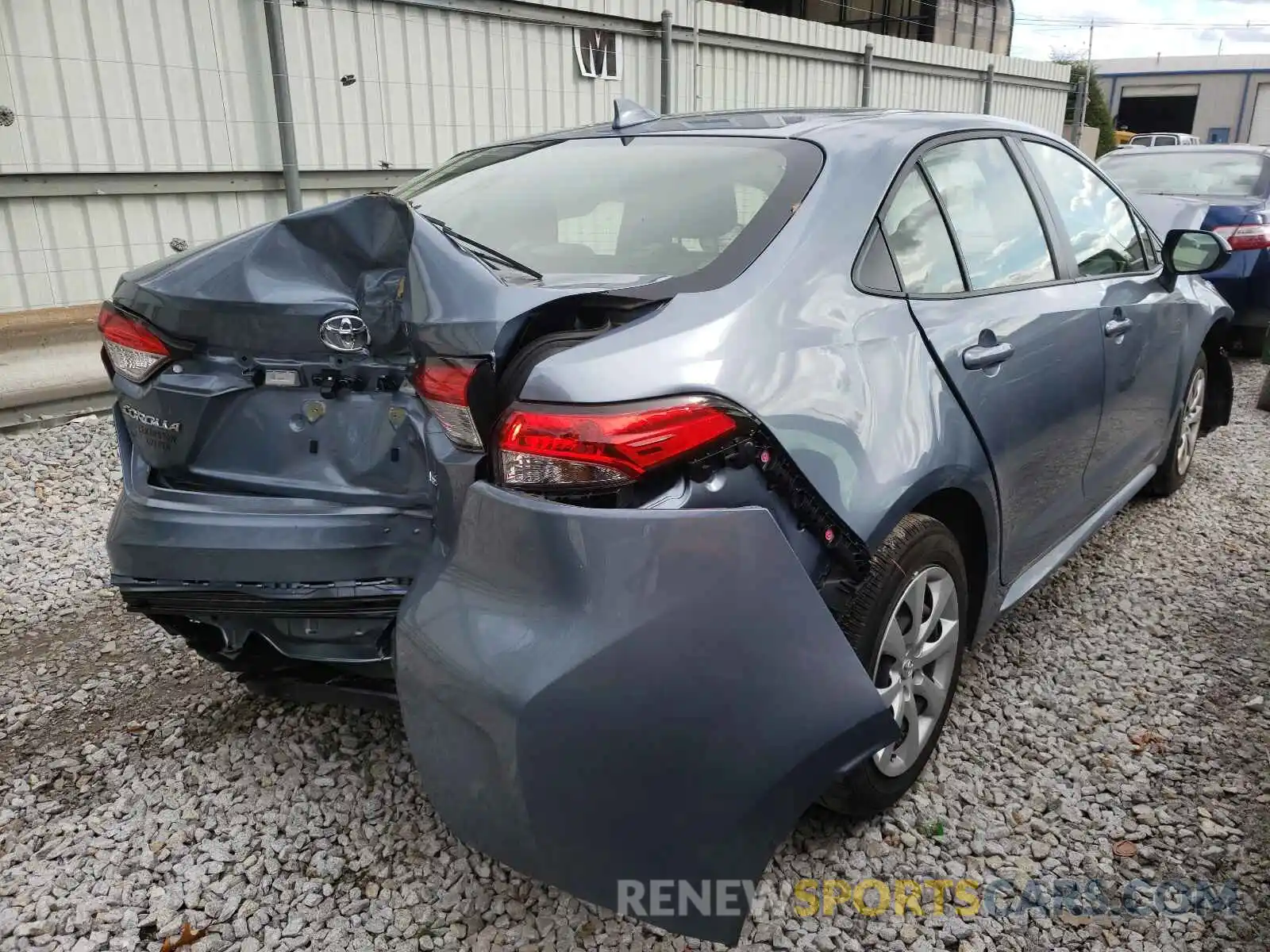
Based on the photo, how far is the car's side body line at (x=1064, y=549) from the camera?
2.83m

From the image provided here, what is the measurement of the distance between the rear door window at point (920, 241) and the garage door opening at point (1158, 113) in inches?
2332

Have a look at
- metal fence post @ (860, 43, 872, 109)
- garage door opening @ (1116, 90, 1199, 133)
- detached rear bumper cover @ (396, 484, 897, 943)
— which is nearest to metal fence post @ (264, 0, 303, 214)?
detached rear bumper cover @ (396, 484, 897, 943)

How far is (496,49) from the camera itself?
786 cm

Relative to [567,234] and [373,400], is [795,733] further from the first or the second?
[567,234]

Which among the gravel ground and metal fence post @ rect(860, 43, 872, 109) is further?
metal fence post @ rect(860, 43, 872, 109)

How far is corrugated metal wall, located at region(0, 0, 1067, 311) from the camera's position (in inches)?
219

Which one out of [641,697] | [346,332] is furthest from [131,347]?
[641,697]

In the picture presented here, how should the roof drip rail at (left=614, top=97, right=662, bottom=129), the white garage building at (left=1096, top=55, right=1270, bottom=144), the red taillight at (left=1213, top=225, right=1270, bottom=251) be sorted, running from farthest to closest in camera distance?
the white garage building at (left=1096, top=55, right=1270, bottom=144)
the red taillight at (left=1213, top=225, right=1270, bottom=251)
the roof drip rail at (left=614, top=97, right=662, bottom=129)

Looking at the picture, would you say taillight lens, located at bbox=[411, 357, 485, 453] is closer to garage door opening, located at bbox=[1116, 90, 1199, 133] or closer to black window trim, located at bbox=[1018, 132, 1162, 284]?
black window trim, located at bbox=[1018, 132, 1162, 284]

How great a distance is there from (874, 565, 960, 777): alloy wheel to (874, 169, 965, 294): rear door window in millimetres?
700

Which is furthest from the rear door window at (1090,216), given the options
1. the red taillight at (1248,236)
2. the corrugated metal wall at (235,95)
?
the corrugated metal wall at (235,95)

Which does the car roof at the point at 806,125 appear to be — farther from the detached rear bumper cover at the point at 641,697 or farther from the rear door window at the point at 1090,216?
the detached rear bumper cover at the point at 641,697

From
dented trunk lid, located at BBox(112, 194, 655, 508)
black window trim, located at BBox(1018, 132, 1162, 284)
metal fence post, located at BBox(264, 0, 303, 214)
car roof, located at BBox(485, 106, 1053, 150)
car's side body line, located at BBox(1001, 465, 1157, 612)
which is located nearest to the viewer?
dented trunk lid, located at BBox(112, 194, 655, 508)

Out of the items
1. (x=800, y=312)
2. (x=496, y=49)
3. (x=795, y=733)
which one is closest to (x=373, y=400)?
(x=800, y=312)
